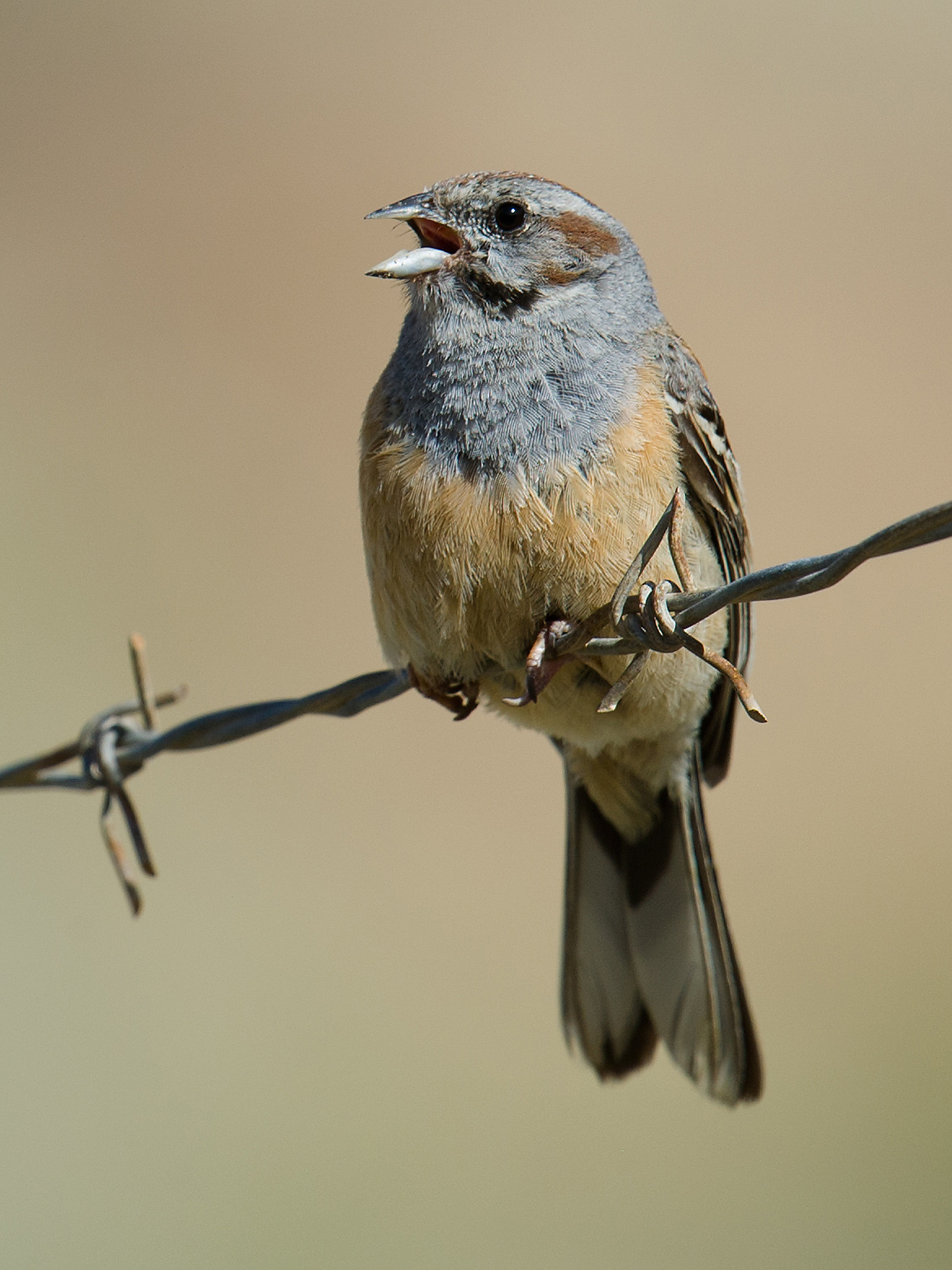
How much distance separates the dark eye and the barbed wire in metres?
1.05

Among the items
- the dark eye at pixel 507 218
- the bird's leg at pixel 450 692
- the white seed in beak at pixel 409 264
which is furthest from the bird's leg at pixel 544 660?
the dark eye at pixel 507 218

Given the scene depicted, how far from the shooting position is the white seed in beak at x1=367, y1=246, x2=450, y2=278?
12.4 ft

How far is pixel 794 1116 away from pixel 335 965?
7.43 ft

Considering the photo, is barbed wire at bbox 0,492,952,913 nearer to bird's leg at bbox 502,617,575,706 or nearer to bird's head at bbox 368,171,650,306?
bird's leg at bbox 502,617,575,706

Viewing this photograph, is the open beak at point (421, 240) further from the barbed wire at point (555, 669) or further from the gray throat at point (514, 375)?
the barbed wire at point (555, 669)

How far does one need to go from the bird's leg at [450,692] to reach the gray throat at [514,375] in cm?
61

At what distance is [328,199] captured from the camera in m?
9.38

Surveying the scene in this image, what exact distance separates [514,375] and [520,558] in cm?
58

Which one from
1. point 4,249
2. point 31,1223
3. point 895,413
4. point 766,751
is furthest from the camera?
point 4,249

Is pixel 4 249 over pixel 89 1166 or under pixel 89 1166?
over

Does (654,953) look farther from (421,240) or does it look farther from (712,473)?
(421,240)

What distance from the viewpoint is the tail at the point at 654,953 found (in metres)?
4.12

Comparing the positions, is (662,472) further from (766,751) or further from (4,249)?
(4,249)

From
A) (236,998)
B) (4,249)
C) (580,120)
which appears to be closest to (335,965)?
(236,998)
